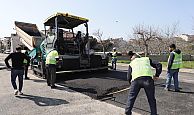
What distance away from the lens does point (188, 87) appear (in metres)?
9.27

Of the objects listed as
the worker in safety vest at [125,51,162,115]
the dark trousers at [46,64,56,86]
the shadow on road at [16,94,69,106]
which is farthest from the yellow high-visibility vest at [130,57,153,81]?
the dark trousers at [46,64,56,86]

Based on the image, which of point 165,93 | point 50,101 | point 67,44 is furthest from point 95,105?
point 67,44

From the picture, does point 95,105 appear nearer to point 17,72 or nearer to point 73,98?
point 73,98

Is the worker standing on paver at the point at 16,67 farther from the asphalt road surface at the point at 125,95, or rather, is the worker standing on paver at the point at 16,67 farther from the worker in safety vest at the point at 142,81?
the worker in safety vest at the point at 142,81

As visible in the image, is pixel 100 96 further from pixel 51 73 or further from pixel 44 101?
pixel 51 73

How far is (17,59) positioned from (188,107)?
5377 mm

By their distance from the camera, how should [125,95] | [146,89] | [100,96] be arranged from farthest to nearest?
[125,95], [100,96], [146,89]

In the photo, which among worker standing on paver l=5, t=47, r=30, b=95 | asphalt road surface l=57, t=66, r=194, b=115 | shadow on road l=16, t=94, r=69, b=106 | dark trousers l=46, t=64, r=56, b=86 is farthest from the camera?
dark trousers l=46, t=64, r=56, b=86

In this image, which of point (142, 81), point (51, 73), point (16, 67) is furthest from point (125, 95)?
point (16, 67)

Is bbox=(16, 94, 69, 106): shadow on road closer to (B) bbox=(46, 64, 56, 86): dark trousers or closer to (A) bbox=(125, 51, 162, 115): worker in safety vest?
(B) bbox=(46, 64, 56, 86): dark trousers

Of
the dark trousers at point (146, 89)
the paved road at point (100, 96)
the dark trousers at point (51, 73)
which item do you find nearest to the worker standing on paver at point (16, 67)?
the paved road at point (100, 96)

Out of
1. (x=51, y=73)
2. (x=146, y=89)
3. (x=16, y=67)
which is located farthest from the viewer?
(x=51, y=73)

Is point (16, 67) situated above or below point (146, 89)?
above

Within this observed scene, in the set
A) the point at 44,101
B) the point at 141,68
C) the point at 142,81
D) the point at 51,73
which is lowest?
the point at 44,101
